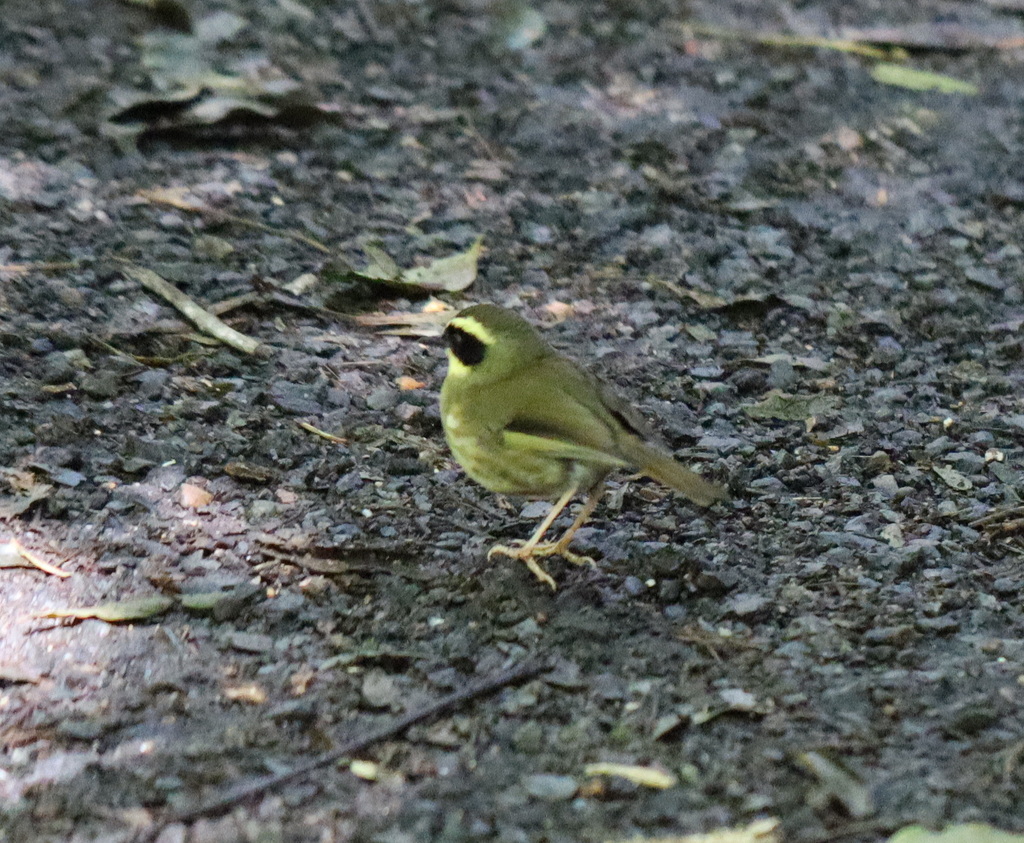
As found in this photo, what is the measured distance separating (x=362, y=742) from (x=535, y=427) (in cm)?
119

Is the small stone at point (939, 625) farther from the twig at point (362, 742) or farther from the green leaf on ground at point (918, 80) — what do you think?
the green leaf on ground at point (918, 80)

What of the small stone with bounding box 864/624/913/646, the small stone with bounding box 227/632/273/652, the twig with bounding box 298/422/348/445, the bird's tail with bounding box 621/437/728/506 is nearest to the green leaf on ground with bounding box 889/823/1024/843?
the small stone with bounding box 864/624/913/646

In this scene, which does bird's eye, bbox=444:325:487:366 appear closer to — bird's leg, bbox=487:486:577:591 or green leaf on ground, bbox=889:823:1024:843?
bird's leg, bbox=487:486:577:591

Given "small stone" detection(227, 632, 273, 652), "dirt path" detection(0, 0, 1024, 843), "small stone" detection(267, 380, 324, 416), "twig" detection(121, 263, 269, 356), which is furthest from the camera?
"twig" detection(121, 263, 269, 356)

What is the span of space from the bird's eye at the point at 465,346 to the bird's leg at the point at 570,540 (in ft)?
1.87

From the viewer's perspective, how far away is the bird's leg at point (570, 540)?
12.9 feet

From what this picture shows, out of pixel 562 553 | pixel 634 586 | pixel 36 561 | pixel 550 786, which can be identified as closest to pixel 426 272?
pixel 562 553

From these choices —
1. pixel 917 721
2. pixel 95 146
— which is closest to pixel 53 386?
pixel 95 146

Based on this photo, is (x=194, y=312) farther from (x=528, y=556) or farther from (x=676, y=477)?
(x=676, y=477)

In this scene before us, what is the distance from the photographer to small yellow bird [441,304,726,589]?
374 cm

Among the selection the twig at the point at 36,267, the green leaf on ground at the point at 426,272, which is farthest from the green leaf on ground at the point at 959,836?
the twig at the point at 36,267

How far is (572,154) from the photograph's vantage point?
6629 millimetres

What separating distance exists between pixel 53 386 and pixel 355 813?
2256 mm

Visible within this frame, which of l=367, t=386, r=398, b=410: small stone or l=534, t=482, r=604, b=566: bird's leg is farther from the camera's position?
l=367, t=386, r=398, b=410: small stone
